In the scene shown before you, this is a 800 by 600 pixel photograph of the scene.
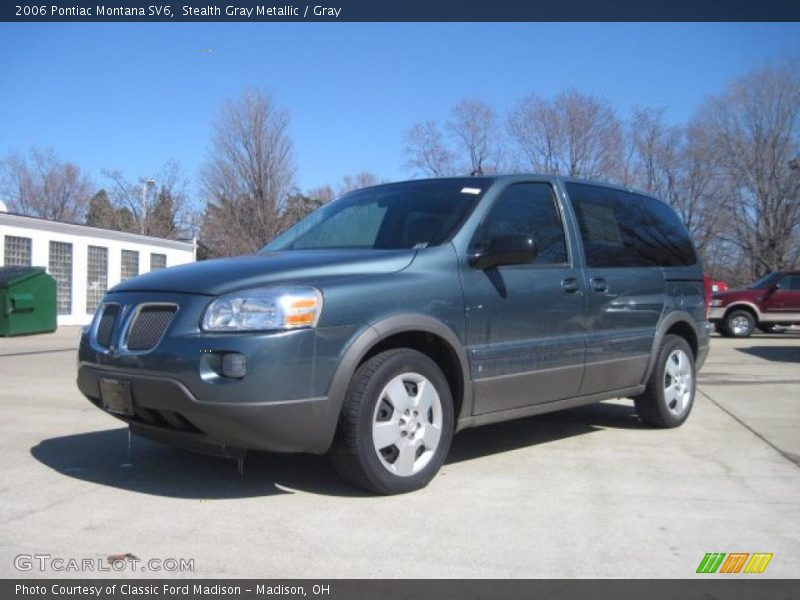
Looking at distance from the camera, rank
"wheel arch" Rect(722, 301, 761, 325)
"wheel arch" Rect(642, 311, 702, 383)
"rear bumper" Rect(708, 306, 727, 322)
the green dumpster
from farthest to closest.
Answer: "rear bumper" Rect(708, 306, 727, 322)
"wheel arch" Rect(722, 301, 761, 325)
the green dumpster
"wheel arch" Rect(642, 311, 702, 383)

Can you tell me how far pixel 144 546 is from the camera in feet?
11.3

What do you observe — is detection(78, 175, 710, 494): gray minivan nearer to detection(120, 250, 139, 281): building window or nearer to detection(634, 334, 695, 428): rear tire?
detection(634, 334, 695, 428): rear tire

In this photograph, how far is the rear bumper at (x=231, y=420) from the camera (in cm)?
376

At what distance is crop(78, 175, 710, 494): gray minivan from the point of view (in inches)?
150

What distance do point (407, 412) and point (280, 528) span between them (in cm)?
95

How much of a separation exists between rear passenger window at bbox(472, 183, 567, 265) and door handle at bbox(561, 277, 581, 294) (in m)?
0.15

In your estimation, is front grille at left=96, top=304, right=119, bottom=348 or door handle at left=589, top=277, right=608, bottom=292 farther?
door handle at left=589, top=277, right=608, bottom=292

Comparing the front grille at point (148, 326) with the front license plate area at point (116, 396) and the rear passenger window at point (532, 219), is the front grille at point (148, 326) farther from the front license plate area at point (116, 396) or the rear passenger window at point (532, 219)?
the rear passenger window at point (532, 219)

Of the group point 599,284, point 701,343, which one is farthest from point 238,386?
point 701,343

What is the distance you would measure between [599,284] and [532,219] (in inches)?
28.5

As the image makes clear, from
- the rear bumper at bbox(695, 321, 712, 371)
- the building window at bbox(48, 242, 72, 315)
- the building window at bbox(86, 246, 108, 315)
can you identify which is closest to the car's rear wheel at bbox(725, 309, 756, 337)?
the rear bumper at bbox(695, 321, 712, 371)

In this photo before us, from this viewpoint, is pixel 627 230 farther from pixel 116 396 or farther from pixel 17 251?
pixel 17 251
